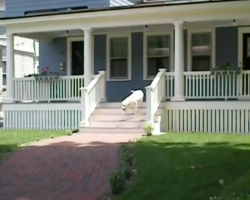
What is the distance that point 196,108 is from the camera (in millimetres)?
13969

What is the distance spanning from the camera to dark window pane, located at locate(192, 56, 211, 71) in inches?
641

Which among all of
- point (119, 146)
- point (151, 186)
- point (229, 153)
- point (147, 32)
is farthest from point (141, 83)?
point (151, 186)

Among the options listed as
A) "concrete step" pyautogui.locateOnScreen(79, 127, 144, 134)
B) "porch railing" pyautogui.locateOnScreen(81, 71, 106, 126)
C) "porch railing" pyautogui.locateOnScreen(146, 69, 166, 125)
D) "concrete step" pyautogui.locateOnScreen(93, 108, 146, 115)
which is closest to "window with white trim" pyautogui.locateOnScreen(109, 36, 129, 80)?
"porch railing" pyautogui.locateOnScreen(81, 71, 106, 126)

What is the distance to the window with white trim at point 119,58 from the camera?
1725 cm

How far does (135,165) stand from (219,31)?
9558 mm

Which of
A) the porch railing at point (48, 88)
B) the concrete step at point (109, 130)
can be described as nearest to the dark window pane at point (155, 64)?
the porch railing at point (48, 88)

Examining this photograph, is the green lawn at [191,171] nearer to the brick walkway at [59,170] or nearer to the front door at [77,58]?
the brick walkway at [59,170]

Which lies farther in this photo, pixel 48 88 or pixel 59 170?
pixel 48 88

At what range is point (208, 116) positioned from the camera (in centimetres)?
1391

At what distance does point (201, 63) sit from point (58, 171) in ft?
31.4

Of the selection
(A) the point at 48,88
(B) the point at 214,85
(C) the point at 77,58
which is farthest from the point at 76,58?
(B) the point at 214,85

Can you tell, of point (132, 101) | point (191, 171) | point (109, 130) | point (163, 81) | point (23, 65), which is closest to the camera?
point (191, 171)

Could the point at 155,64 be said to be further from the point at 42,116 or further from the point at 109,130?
the point at 42,116

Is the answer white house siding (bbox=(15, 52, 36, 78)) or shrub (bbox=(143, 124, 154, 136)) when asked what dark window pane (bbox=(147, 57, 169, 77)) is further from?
white house siding (bbox=(15, 52, 36, 78))
